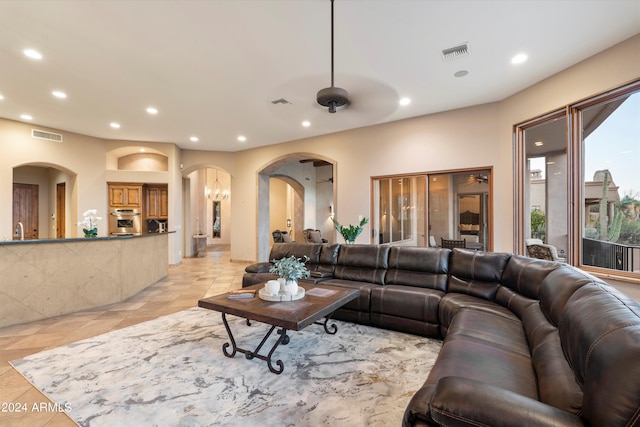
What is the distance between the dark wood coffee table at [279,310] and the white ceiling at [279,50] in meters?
2.82

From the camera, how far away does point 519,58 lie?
3.66 m

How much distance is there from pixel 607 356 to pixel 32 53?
18.7 feet

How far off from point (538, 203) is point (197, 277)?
683 cm

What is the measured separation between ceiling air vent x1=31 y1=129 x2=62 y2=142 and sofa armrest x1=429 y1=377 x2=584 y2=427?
8.74 metres

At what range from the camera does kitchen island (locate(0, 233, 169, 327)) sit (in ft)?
11.8

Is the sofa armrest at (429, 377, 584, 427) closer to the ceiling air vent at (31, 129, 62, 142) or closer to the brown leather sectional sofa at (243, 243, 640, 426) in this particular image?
the brown leather sectional sofa at (243, 243, 640, 426)

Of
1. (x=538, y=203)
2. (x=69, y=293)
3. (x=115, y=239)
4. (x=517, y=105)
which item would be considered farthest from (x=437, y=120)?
(x=69, y=293)

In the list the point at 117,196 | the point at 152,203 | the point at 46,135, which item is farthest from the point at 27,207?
the point at 152,203

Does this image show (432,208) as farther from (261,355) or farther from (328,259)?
(261,355)

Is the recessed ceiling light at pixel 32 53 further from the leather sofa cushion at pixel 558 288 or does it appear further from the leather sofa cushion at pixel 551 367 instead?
the leather sofa cushion at pixel 558 288

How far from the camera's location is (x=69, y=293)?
13.3 feet

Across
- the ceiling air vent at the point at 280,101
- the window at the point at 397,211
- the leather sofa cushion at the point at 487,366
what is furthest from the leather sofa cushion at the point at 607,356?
the window at the point at 397,211

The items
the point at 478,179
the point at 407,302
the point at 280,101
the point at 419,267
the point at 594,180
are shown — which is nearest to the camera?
the point at 407,302

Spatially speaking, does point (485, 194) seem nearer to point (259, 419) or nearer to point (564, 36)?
point (564, 36)
